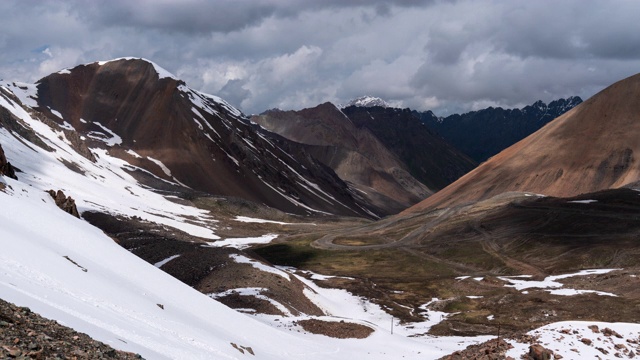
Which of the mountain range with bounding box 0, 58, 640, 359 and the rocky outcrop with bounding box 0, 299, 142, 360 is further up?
the mountain range with bounding box 0, 58, 640, 359

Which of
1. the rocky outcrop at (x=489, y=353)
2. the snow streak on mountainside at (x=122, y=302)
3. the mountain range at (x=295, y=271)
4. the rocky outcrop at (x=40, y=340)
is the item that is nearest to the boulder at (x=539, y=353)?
the mountain range at (x=295, y=271)

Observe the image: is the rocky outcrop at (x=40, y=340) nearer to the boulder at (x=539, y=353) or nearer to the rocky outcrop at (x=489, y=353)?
the rocky outcrop at (x=489, y=353)

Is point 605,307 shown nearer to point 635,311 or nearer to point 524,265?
point 635,311

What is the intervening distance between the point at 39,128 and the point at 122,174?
32.4 meters

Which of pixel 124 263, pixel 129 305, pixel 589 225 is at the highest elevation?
pixel 589 225

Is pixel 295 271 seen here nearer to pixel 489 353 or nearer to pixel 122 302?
pixel 122 302

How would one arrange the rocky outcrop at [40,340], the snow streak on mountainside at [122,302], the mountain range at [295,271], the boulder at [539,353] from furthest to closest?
the mountain range at [295,271], the boulder at [539,353], the snow streak on mountainside at [122,302], the rocky outcrop at [40,340]

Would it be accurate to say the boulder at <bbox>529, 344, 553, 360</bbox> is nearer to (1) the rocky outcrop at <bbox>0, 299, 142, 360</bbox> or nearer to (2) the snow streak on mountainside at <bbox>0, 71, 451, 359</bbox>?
(2) the snow streak on mountainside at <bbox>0, 71, 451, 359</bbox>

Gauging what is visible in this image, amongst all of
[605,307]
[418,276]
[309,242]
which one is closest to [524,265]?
[418,276]

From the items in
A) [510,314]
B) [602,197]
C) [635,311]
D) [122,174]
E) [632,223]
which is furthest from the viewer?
[122,174]

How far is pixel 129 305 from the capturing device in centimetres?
2606

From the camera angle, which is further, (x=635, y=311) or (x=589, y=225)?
(x=589, y=225)

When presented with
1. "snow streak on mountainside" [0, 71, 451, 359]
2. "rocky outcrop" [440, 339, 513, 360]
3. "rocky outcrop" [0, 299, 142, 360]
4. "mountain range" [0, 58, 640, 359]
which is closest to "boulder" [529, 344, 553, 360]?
"mountain range" [0, 58, 640, 359]

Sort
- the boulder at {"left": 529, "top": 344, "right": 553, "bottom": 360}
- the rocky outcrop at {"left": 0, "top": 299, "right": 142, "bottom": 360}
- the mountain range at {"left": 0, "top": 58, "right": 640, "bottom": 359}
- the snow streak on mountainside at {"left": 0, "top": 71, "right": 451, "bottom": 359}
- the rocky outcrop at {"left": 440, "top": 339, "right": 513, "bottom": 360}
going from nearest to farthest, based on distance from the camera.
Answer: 1. the rocky outcrop at {"left": 0, "top": 299, "right": 142, "bottom": 360}
2. the snow streak on mountainside at {"left": 0, "top": 71, "right": 451, "bottom": 359}
3. the boulder at {"left": 529, "top": 344, "right": 553, "bottom": 360}
4. the rocky outcrop at {"left": 440, "top": 339, "right": 513, "bottom": 360}
5. the mountain range at {"left": 0, "top": 58, "right": 640, "bottom": 359}
